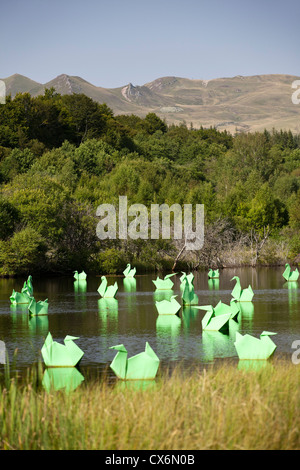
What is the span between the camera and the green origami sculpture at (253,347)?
11.9 m

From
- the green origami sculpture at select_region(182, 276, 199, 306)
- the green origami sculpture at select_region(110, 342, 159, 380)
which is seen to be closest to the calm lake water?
the green origami sculpture at select_region(182, 276, 199, 306)

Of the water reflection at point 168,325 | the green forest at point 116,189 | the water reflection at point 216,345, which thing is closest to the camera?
the water reflection at point 216,345

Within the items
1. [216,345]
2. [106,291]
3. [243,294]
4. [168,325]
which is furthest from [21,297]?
[216,345]

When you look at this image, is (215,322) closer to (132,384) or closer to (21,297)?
(132,384)

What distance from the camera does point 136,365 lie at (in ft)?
34.8

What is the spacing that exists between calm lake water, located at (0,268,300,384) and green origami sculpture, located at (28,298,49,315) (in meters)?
0.26

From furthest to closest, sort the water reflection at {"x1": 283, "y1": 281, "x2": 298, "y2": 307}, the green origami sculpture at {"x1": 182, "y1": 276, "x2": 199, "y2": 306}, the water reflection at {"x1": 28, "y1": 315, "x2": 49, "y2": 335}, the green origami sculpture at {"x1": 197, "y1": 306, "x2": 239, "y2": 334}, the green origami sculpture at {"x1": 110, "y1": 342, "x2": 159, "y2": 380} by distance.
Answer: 1. the water reflection at {"x1": 283, "y1": 281, "x2": 298, "y2": 307}
2. the green origami sculpture at {"x1": 182, "y1": 276, "x2": 199, "y2": 306}
3. the water reflection at {"x1": 28, "y1": 315, "x2": 49, "y2": 335}
4. the green origami sculpture at {"x1": 197, "y1": 306, "x2": 239, "y2": 334}
5. the green origami sculpture at {"x1": 110, "y1": 342, "x2": 159, "y2": 380}

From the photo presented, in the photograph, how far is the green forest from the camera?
37.7 metres

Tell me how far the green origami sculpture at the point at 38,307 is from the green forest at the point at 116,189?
13.8 metres

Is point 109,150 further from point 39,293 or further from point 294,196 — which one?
point 39,293

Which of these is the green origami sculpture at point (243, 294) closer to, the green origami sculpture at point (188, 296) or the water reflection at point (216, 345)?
the green origami sculpture at point (188, 296)

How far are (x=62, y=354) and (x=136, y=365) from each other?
201 centimetres

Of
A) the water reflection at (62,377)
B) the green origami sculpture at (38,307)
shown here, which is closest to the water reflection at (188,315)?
the green origami sculpture at (38,307)

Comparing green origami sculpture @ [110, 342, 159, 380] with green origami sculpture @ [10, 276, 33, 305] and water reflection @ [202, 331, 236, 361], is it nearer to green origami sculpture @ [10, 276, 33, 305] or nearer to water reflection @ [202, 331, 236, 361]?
water reflection @ [202, 331, 236, 361]
